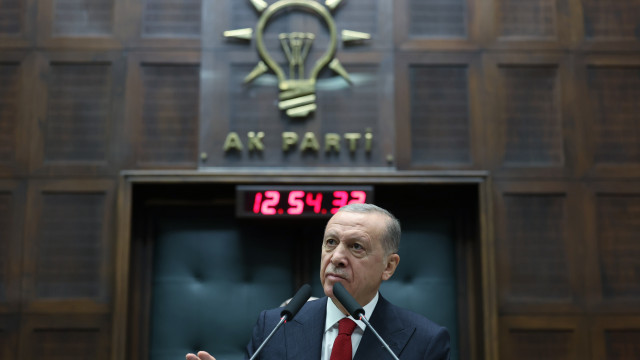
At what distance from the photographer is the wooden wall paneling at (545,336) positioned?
176 inches

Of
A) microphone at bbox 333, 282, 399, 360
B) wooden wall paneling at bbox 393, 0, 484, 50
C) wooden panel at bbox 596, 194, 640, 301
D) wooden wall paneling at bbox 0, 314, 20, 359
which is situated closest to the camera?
microphone at bbox 333, 282, 399, 360

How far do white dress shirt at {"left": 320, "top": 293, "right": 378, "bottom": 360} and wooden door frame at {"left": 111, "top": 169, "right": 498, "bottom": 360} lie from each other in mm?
2523

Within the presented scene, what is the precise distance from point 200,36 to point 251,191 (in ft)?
3.97

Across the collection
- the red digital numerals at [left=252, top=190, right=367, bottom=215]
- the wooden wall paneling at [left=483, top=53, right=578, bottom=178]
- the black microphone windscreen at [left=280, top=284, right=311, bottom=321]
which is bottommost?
the black microphone windscreen at [left=280, top=284, right=311, bottom=321]

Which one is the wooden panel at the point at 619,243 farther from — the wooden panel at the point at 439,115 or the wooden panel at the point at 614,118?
the wooden panel at the point at 439,115

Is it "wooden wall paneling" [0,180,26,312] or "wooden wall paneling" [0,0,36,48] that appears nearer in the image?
"wooden wall paneling" [0,180,26,312]

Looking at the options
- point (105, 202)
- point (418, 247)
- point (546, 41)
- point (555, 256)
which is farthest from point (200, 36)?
point (555, 256)

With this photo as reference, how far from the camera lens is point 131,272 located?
469 centimetres

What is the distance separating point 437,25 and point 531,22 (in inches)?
27.1

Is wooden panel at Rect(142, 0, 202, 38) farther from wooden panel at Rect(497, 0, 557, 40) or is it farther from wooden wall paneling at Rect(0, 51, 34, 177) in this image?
wooden panel at Rect(497, 0, 557, 40)

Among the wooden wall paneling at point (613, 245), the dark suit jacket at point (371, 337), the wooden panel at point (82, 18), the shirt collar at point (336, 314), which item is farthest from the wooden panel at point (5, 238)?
the wooden wall paneling at point (613, 245)

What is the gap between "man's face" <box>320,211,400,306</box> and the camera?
1937mm

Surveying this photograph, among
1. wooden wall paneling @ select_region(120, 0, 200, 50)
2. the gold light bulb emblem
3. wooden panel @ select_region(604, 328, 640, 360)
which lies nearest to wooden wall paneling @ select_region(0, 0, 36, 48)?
wooden wall paneling @ select_region(120, 0, 200, 50)

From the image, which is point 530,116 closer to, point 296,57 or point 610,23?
point 610,23
